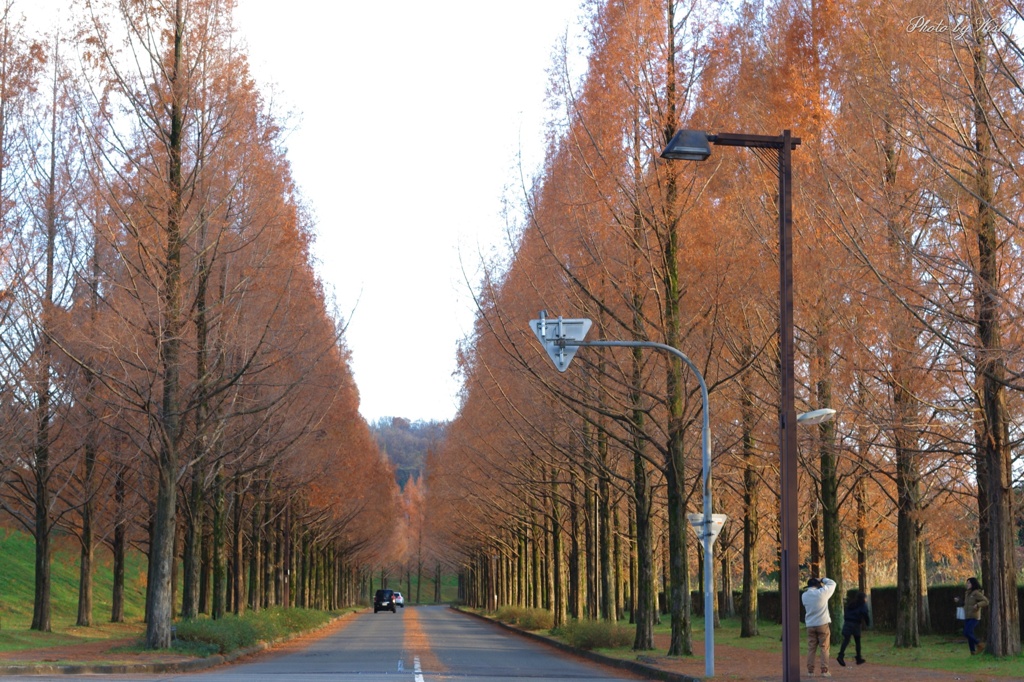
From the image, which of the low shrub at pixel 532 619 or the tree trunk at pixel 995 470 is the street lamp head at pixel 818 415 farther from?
the low shrub at pixel 532 619

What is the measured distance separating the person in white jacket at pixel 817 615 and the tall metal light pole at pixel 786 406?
524 cm

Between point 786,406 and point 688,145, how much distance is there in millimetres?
3573

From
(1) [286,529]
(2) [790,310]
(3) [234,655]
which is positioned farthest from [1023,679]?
(1) [286,529]

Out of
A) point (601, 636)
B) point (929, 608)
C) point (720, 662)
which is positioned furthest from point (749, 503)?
point (720, 662)

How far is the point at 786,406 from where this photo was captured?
563 inches

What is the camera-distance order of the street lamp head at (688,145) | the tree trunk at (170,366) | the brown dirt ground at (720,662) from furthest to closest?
the tree trunk at (170,366), the brown dirt ground at (720,662), the street lamp head at (688,145)

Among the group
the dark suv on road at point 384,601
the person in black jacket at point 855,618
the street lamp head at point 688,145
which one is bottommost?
the dark suv on road at point 384,601

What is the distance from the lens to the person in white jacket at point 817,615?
19.1 metres

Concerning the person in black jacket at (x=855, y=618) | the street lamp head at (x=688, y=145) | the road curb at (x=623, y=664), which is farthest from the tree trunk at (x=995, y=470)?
the street lamp head at (x=688, y=145)

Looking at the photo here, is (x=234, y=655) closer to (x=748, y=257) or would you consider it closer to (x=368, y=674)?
(x=368, y=674)

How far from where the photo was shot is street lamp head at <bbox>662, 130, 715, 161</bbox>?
13695 millimetres

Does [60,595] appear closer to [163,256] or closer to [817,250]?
[163,256]

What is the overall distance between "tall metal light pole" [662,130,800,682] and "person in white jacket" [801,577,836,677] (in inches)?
206

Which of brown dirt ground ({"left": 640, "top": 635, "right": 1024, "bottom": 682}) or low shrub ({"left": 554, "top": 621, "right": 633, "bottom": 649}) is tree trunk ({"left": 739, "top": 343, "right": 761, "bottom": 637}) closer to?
brown dirt ground ({"left": 640, "top": 635, "right": 1024, "bottom": 682})
